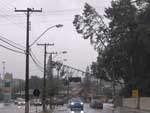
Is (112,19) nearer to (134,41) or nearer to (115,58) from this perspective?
(115,58)

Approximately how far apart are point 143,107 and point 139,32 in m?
12.7

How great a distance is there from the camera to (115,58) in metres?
99.2

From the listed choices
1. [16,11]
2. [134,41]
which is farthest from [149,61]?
[16,11]

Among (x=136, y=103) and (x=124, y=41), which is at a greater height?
(x=124, y=41)

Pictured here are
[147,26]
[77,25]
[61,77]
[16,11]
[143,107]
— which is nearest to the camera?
[16,11]

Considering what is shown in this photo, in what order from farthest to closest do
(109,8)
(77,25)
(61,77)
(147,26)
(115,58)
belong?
(61,77)
(77,25)
(109,8)
(115,58)
(147,26)

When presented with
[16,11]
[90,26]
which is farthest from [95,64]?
[16,11]

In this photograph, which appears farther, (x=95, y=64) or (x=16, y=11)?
(x=95, y=64)

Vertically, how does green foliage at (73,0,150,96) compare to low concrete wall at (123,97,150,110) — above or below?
above

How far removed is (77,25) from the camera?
11294 cm

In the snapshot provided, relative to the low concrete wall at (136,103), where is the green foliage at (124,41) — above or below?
above

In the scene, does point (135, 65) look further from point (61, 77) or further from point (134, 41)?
point (61, 77)

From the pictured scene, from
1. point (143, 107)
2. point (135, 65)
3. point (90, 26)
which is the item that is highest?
point (90, 26)

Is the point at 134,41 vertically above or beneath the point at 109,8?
beneath
